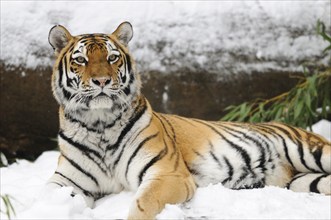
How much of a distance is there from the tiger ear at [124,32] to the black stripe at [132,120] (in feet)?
1.05

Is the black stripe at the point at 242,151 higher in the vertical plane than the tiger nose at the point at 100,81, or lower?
lower

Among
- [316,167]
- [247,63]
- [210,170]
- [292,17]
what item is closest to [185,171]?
[210,170]

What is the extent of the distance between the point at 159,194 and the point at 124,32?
0.92 metres

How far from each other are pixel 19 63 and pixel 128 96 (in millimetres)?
1960

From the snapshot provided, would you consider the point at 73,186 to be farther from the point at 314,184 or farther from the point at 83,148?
the point at 314,184

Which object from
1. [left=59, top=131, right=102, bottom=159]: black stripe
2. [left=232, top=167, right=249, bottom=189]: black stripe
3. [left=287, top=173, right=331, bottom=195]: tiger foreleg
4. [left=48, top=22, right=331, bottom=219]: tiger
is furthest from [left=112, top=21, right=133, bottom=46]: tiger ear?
[left=287, top=173, right=331, bottom=195]: tiger foreleg

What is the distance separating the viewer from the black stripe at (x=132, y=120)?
335 centimetres

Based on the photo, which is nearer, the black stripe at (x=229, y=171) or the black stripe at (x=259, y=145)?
the black stripe at (x=229, y=171)

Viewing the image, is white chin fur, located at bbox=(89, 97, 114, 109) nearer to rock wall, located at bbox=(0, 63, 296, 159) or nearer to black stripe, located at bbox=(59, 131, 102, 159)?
black stripe, located at bbox=(59, 131, 102, 159)

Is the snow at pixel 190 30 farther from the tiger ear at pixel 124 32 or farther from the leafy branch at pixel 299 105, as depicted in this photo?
the tiger ear at pixel 124 32

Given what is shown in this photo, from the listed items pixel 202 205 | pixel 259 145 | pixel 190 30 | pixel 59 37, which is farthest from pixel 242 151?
pixel 190 30

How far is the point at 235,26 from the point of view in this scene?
5293mm

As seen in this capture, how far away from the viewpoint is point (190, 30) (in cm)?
527

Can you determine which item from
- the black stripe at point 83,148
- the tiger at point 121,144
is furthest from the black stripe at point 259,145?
the black stripe at point 83,148
